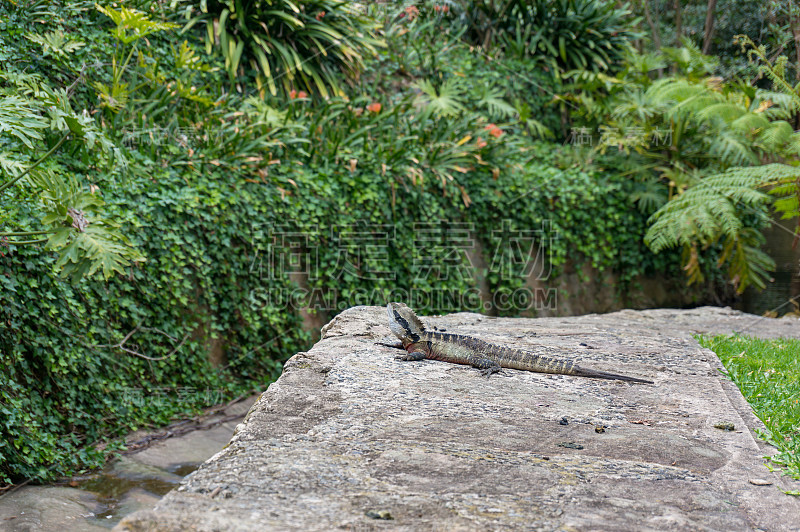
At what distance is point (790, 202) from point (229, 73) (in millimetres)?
6972

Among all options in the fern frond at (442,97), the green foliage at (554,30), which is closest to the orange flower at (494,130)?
the fern frond at (442,97)

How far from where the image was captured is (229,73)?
7.84m

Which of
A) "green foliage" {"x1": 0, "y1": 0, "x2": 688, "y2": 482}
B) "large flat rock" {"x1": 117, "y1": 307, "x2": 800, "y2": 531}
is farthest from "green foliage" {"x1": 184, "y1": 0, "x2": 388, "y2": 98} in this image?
"large flat rock" {"x1": 117, "y1": 307, "x2": 800, "y2": 531}

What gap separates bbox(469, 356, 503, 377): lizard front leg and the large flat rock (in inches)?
2.2

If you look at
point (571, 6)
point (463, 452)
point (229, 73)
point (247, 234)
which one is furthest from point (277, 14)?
point (463, 452)

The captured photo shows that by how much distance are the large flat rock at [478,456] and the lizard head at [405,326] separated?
18cm

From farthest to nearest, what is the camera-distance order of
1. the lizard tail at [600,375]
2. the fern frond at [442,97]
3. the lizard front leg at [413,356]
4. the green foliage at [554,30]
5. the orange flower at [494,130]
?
the green foliage at [554,30] → the fern frond at [442,97] → the orange flower at [494,130] → the lizard front leg at [413,356] → the lizard tail at [600,375]

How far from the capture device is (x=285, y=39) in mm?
8578

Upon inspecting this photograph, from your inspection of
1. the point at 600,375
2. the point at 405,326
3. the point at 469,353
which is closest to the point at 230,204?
the point at 405,326

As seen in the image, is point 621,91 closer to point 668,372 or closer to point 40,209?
point 668,372

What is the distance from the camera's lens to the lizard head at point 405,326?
13.1 ft

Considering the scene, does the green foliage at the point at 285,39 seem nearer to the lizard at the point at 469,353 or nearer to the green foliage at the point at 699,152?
the green foliage at the point at 699,152

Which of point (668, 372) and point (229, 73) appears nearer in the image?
point (668, 372)

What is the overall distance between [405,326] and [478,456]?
163 centimetres
